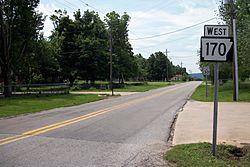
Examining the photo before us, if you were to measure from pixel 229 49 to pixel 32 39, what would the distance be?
3603 cm

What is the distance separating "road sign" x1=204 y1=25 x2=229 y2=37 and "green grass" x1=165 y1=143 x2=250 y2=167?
2.60 meters

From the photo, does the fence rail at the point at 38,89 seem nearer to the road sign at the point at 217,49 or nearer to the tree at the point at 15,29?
the tree at the point at 15,29

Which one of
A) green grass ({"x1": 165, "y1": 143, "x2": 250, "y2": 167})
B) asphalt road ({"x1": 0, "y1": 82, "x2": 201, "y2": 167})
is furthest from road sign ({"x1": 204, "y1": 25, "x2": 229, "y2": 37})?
asphalt road ({"x1": 0, "y1": 82, "x2": 201, "y2": 167})

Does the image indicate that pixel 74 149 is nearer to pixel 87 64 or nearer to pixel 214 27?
pixel 214 27

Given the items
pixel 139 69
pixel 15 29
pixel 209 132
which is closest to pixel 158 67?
pixel 139 69

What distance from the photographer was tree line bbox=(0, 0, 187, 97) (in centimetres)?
3959

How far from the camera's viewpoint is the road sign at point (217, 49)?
7641 millimetres

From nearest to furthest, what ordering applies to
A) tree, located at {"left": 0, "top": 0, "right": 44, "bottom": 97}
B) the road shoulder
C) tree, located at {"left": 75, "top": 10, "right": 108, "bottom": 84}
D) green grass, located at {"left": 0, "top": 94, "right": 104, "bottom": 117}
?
the road shoulder → green grass, located at {"left": 0, "top": 94, "right": 104, "bottom": 117} → tree, located at {"left": 0, "top": 0, "right": 44, "bottom": 97} → tree, located at {"left": 75, "top": 10, "right": 108, "bottom": 84}

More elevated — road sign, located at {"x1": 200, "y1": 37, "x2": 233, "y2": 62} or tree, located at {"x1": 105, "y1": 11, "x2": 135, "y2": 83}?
tree, located at {"x1": 105, "y1": 11, "x2": 135, "y2": 83}

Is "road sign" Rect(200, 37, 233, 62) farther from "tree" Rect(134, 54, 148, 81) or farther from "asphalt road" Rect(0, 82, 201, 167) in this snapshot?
"tree" Rect(134, 54, 148, 81)

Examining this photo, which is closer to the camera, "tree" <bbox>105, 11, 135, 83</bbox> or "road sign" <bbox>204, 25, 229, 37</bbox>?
"road sign" <bbox>204, 25, 229, 37</bbox>

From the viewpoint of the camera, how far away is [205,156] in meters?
7.81

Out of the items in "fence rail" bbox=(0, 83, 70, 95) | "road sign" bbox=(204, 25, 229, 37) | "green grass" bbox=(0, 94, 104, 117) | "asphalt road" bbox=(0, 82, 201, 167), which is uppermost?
"road sign" bbox=(204, 25, 229, 37)

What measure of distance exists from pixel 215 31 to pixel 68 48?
59.1 metres
